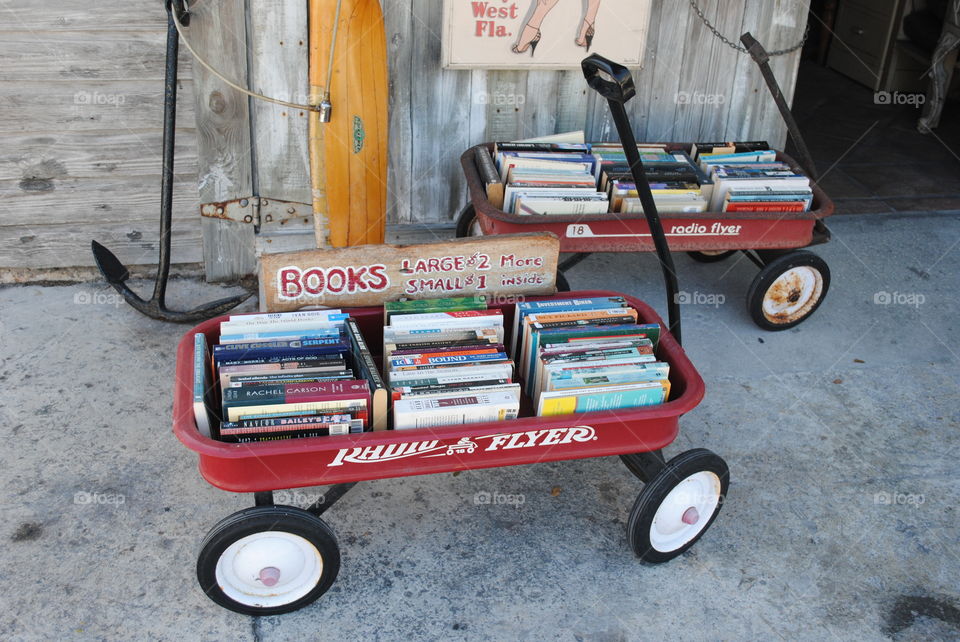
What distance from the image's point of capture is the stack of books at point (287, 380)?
2668 millimetres

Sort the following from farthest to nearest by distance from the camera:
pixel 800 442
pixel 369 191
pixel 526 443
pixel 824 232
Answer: pixel 824 232 → pixel 369 191 → pixel 800 442 → pixel 526 443

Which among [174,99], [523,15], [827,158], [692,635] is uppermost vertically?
[523,15]

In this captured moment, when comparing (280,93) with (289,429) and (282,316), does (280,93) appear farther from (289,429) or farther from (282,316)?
(289,429)

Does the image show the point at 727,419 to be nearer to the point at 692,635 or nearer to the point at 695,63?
the point at 692,635

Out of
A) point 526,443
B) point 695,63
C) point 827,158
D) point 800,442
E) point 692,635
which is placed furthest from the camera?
point 827,158

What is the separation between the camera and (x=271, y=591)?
2955 mm

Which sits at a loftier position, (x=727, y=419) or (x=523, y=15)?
(x=523, y=15)

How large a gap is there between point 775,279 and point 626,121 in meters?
1.77

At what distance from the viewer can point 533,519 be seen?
11.3 ft

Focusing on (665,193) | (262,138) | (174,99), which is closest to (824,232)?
(665,193)

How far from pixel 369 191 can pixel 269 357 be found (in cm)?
144

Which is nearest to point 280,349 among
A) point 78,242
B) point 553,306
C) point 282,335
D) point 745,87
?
point 282,335

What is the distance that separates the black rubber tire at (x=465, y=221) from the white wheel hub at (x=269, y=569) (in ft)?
7.27

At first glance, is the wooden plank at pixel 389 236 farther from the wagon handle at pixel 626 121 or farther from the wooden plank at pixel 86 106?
the wagon handle at pixel 626 121
